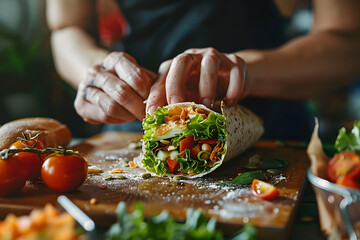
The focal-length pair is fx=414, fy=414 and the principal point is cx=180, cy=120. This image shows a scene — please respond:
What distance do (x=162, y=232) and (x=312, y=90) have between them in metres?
2.51

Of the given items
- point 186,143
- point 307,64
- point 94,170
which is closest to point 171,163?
point 186,143

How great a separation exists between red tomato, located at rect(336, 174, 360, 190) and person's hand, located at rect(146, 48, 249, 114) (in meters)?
0.95

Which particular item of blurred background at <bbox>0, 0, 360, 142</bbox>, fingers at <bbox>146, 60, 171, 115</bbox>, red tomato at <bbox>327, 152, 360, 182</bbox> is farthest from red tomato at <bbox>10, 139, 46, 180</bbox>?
blurred background at <bbox>0, 0, 360, 142</bbox>

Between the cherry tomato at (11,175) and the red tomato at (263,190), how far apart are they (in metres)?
1.10

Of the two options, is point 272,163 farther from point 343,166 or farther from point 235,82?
point 343,166

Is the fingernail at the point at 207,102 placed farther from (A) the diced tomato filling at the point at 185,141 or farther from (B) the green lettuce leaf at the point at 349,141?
(B) the green lettuce leaf at the point at 349,141

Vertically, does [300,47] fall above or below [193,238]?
above

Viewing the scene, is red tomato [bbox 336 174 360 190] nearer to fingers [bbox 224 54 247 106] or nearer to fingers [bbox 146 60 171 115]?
fingers [bbox 224 54 247 106]

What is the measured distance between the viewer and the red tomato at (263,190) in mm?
1866

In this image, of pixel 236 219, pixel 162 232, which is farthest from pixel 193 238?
pixel 236 219

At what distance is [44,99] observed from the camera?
5695 millimetres

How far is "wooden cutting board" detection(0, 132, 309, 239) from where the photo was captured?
65.3 inches

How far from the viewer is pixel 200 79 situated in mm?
2309

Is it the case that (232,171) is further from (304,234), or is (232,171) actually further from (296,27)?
(296,27)
